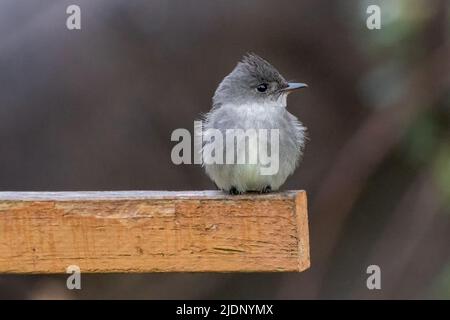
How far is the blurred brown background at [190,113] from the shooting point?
5363mm

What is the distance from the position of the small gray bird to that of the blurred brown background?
128 cm

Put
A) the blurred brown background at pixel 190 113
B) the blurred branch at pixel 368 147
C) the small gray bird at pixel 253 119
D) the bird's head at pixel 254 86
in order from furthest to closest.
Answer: the blurred brown background at pixel 190 113 < the blurred branch at pixel 368 147 < the bird's head at pixel 254 86 < the small gray bird at pixel 253 119

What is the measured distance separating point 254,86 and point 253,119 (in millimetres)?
293

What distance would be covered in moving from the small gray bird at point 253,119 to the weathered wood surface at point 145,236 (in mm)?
535

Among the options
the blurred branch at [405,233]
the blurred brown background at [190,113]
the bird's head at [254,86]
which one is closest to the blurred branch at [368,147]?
the blurred brown background at [190,113]

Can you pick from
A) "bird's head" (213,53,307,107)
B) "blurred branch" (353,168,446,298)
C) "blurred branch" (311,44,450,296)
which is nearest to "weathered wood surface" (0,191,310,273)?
"bird's head" (213,53,307,107)

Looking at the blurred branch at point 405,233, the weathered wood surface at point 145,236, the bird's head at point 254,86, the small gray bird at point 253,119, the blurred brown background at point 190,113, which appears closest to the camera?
the weathered wood surface at point 145,236

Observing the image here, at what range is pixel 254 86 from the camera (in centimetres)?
404

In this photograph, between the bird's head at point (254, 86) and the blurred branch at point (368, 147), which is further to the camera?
the blurred branch at point (368, 147)

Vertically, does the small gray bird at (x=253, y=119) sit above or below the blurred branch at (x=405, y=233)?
above

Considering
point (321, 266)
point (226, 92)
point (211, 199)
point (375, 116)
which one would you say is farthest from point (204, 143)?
point (321, 266)

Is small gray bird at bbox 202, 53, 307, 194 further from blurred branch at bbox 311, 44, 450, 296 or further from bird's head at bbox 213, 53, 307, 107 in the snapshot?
blurred branch at bbox 311, 44, 450, 296

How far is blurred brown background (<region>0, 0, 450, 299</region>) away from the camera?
17.6 feet

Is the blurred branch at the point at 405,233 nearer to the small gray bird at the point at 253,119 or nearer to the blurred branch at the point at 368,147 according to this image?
the blurred branch at the point at 368,147
